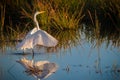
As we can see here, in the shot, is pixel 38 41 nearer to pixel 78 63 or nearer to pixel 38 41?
pixel 38 41

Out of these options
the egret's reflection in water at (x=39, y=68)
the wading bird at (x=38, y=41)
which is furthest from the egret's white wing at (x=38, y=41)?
the egret's reflection in water at (x=39, y=68)

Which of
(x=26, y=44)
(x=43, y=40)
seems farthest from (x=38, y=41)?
(x=26, y=44)

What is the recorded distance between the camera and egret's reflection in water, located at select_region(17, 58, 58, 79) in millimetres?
8648

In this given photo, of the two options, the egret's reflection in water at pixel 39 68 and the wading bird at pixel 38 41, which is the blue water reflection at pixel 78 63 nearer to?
the egret's reflection in water at pixel 39 68

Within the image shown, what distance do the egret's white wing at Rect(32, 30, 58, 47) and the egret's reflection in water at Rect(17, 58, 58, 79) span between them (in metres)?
0.37

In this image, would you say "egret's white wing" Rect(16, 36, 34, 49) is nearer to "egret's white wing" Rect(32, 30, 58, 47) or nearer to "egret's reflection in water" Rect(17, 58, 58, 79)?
"egret's white wing" Rect(32, 30, 58, 47)

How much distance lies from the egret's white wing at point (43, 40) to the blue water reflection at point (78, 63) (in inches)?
12.0

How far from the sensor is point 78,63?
30.6 ft

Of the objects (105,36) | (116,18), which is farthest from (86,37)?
(116,18)

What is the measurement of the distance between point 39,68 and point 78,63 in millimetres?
748

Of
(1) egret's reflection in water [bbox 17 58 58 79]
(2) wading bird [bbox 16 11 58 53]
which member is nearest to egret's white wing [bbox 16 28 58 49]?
(2) wading bird [bbox 16 11 58 53]

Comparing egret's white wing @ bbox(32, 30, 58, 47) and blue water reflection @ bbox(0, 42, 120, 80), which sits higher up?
egret's white wing @ bbox(32, 30, 58, 47)

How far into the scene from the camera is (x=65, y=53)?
33.7 ft

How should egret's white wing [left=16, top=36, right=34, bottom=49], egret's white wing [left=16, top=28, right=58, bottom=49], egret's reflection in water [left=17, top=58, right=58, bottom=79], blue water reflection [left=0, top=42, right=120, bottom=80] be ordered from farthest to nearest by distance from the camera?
1. egret's white wing [left=16, top=28, right=58, bottom=49]
2. egret's white wing [left=16, top=36, right=34, bottom=49]
3. egret's reflection in water [left=17, top=58, right=58, bottom=79]
4. blue water reflection [left=0, top=42, right=120, bottom=80]
